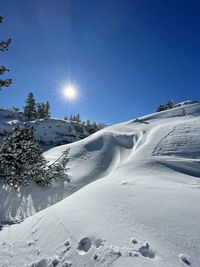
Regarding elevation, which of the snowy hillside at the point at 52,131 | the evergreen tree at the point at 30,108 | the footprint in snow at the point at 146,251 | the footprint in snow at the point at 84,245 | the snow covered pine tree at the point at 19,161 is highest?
the evergreen tree at the point at 30,108

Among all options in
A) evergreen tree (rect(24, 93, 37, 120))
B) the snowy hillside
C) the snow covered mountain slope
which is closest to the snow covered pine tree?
the snow covered mountain slope

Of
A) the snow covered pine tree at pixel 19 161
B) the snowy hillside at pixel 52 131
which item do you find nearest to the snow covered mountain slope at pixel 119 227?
the snow covered pine tree at pixel 19 161

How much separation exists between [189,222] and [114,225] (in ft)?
4.03

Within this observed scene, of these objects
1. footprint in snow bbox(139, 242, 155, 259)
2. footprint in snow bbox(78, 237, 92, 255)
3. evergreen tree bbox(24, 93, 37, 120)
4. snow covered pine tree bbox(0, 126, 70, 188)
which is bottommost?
footprint in snow bbox(78, 237, 92, 255)

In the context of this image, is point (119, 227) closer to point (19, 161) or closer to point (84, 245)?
point (84, 245)

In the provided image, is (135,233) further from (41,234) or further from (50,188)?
(50,188)

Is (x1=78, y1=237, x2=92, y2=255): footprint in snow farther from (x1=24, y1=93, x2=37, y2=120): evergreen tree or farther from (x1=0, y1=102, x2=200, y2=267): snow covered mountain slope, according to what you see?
(x1=24, y1=93, x2=37, y2=120): evergreen tree

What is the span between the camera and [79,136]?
23.8 metres

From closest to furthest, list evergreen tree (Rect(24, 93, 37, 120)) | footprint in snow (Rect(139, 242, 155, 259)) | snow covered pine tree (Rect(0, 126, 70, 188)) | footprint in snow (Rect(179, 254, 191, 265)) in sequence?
1. footprint in snow (Rect(179, 254, 191, 265))
2. footprint in snow (Rect(139, 242, 155, 259))
3. snow covered pine tree (Rect(0, 126, 70, 188))
4. evergreen tree (Rect(24, 93, 37, 120))

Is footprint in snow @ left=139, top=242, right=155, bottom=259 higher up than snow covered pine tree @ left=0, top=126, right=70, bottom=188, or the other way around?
snow covered pine tree @ left=0, top=126, right=70, bottom=188

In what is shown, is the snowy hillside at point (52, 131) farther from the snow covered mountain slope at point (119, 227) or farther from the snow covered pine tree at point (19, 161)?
the snow covered mountain slope at point (119, 227)

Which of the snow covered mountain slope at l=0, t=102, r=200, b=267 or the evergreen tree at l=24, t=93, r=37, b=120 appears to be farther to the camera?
the evergreen tree at l=24, t=93, r=37, b=120

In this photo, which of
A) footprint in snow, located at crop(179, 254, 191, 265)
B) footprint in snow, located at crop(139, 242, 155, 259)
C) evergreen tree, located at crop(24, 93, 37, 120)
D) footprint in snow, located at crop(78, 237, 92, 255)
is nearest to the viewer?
footprint in snow, located at crop(179, 254, 191, 265)

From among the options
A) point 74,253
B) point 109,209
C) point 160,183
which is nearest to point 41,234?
point 74,253
